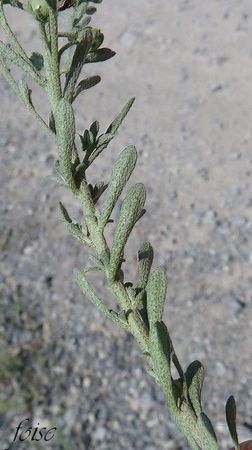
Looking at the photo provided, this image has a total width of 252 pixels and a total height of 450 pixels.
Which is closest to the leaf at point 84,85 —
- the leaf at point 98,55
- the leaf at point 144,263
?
the leaf at point 98,55

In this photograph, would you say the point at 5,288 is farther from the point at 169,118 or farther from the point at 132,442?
the point at 169,118

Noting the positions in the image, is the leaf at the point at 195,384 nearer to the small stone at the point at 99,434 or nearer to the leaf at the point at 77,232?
the leaf at the point at 77,232

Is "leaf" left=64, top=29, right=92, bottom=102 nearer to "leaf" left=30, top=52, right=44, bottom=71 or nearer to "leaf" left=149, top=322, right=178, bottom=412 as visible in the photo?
"leaf" left=30, top=52, right=44, bottom=71

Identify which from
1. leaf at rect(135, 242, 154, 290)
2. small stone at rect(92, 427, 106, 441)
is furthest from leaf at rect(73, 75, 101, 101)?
small stone at rect(92, 427, 106, 441)

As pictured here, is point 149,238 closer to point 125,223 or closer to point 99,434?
point 99,434

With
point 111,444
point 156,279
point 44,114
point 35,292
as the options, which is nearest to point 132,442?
point 111,444

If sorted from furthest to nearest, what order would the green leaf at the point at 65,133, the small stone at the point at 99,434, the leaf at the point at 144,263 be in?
the small stone at the point at 99,434 < the leaf at the point at 144,263 < the green leaf at the point at 65,133
